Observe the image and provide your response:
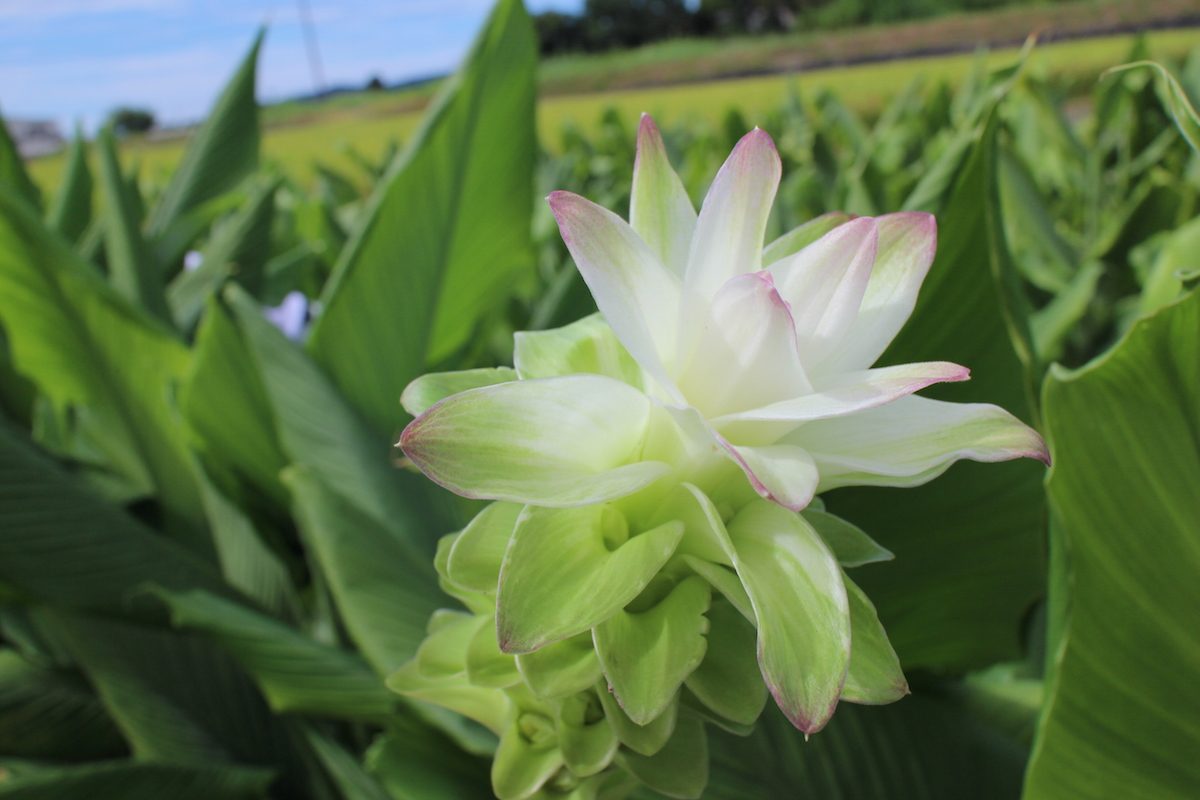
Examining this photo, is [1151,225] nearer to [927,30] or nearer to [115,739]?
[115,739]

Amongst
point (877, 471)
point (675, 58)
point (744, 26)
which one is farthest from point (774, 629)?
point (744, 26)

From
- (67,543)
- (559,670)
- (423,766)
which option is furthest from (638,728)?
(67,543)

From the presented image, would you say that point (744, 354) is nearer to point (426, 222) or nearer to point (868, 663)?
point (868, 663)

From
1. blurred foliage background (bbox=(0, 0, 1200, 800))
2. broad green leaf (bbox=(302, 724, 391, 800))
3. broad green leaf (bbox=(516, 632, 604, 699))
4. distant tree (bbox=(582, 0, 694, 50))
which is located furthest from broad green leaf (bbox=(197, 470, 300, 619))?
distant tree (bbox=(582, 0, 694, 50))

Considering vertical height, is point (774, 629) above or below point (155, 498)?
above

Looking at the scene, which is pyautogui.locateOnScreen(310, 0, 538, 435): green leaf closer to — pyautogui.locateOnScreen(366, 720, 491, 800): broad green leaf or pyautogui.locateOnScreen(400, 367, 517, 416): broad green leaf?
pyautogui.locateOnScreen(366, 720, 491, 800): broad green leaf

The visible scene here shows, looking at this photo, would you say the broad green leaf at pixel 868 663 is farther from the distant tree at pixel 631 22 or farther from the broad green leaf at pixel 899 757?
the distant tree at pixel 631 22
